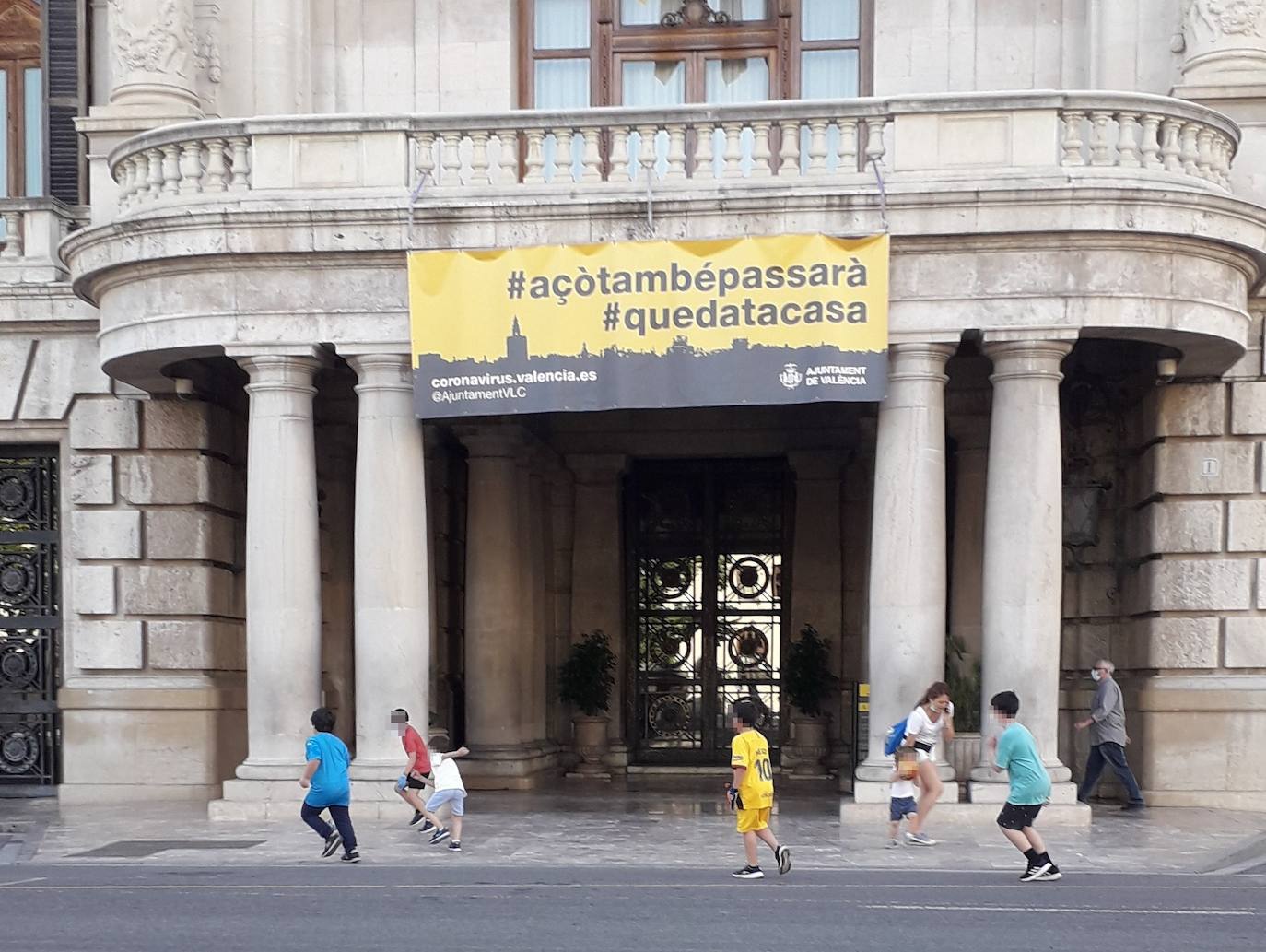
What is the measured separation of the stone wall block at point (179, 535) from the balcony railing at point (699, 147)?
4347mm

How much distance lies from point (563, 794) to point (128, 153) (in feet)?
31.0

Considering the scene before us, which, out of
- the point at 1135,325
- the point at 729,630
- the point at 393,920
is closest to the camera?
the point at 393,920

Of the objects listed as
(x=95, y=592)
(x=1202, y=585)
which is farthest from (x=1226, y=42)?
(x=95, y=592)

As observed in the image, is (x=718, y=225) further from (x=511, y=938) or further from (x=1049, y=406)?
(x=511, y=938)

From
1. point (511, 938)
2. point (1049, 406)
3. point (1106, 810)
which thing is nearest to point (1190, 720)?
point (1106, 810)

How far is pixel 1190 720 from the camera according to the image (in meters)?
23.2

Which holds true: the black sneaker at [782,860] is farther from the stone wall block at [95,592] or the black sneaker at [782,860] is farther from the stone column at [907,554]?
the stone wall block at [95,592]

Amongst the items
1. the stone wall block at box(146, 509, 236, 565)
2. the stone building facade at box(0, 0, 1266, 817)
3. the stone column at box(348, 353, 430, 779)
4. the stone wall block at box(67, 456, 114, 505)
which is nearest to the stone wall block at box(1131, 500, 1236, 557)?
the stone building facade at box(0, 0, 1266, 817)

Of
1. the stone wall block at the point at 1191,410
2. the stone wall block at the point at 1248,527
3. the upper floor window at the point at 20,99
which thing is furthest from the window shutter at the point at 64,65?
the stone wall block at the point at 1248,527

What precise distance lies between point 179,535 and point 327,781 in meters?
8.19

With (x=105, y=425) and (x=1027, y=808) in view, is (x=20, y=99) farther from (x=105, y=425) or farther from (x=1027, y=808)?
(x=1027, y=808)

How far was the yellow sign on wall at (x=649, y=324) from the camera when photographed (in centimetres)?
2092

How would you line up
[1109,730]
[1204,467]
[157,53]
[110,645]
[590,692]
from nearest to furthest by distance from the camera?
[1109,730], [1204,467], [157,53], [110,645], [590,692]

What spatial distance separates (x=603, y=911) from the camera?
47.7ft
